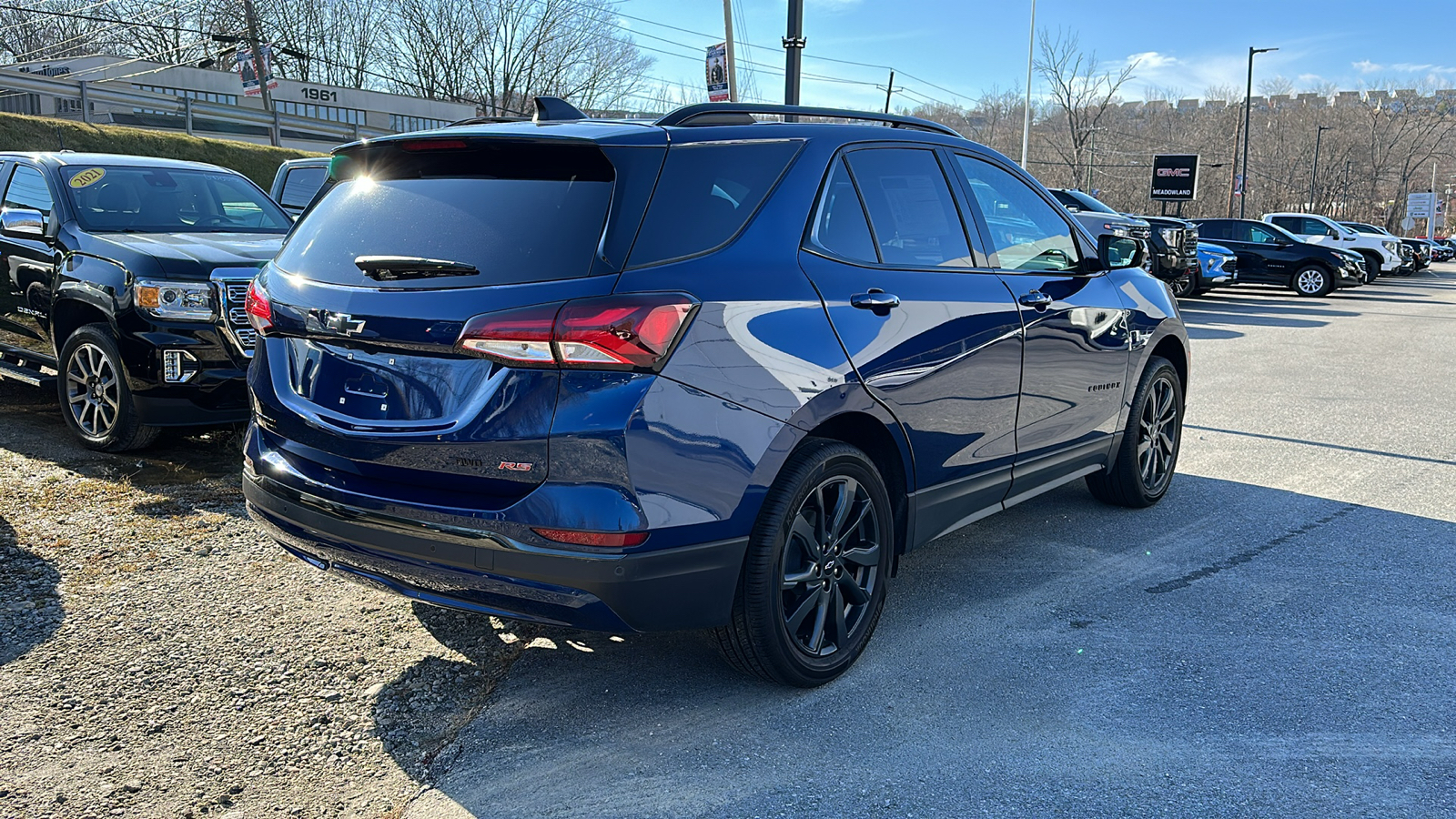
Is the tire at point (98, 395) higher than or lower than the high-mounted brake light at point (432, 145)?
lower

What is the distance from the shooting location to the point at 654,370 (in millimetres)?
2797

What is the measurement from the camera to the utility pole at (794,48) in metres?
13.4

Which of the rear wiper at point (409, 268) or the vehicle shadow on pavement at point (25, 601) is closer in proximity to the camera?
the rear wiper at point (409, 268)

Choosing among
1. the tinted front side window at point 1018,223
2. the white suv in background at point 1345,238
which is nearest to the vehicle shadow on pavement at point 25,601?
the tinted front side window at point 1018,223

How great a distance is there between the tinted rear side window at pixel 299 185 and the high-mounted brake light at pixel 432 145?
8.53 meters

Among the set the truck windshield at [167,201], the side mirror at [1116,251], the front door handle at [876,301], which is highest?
the truck windshield at [167,201]

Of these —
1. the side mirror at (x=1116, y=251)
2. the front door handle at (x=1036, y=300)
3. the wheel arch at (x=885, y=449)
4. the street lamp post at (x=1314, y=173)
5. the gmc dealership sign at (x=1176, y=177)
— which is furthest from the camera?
the street lamp post at (x=1314, y=173)

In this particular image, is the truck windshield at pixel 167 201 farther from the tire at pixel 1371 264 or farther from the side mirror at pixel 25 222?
the tire at pixel 1371 264

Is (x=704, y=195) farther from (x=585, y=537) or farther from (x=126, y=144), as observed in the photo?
(x=126, y=144)

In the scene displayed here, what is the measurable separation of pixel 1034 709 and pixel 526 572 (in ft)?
5.30

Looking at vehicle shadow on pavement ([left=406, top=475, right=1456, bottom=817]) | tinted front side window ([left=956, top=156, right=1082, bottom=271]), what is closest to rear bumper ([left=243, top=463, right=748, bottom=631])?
vehicle shadow on pavement ([left=406, top=475, right=1456, bottom=817])

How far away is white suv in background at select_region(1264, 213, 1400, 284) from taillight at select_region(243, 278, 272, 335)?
90.5 feet

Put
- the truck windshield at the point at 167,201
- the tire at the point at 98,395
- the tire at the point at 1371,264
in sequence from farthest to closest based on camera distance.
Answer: the tire at the point at 1371,264, the truck windshield at the point at 167,201, the tire at the point at 98,395

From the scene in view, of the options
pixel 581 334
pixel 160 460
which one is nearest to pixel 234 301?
pixel 160 460
